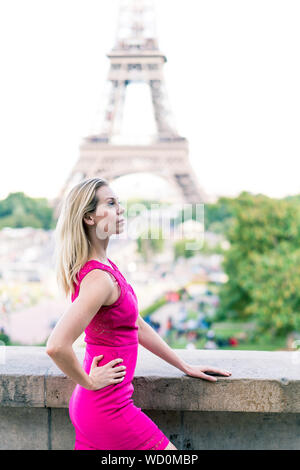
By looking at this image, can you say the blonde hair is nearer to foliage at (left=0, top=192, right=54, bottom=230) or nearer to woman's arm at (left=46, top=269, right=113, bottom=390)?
woman's arm at (left=46, top=269, right=113, bottom=390)

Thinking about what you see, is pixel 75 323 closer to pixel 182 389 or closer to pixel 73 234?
pixel 73 234

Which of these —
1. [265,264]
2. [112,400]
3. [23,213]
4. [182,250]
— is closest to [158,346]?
[112,400]

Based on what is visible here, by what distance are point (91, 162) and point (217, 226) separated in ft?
79.8

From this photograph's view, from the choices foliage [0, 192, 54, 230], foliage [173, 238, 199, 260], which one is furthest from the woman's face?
foliage [173, 238, 199, 260]

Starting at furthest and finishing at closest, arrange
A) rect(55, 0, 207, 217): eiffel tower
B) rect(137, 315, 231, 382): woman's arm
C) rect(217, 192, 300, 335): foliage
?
1. rect(55, 0, 207, 217): eiffel tower
2. rect(217, 192, 300, 335): foliage
3. rect(137, 315, 231, 382): woman's arm

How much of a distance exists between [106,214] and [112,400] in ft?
2.00

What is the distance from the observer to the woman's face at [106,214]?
1.77 meters

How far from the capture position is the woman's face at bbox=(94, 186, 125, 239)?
5.80ft

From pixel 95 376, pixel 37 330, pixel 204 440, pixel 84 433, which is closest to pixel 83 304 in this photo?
pixel 95 376

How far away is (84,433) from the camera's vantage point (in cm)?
168

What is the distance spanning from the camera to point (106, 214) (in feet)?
5.80

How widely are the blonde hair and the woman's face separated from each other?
19 millimetres

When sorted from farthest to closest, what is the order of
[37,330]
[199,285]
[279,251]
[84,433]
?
1. [199,285]
2. [37,330]
3. [279,251]
4. [84,433]
